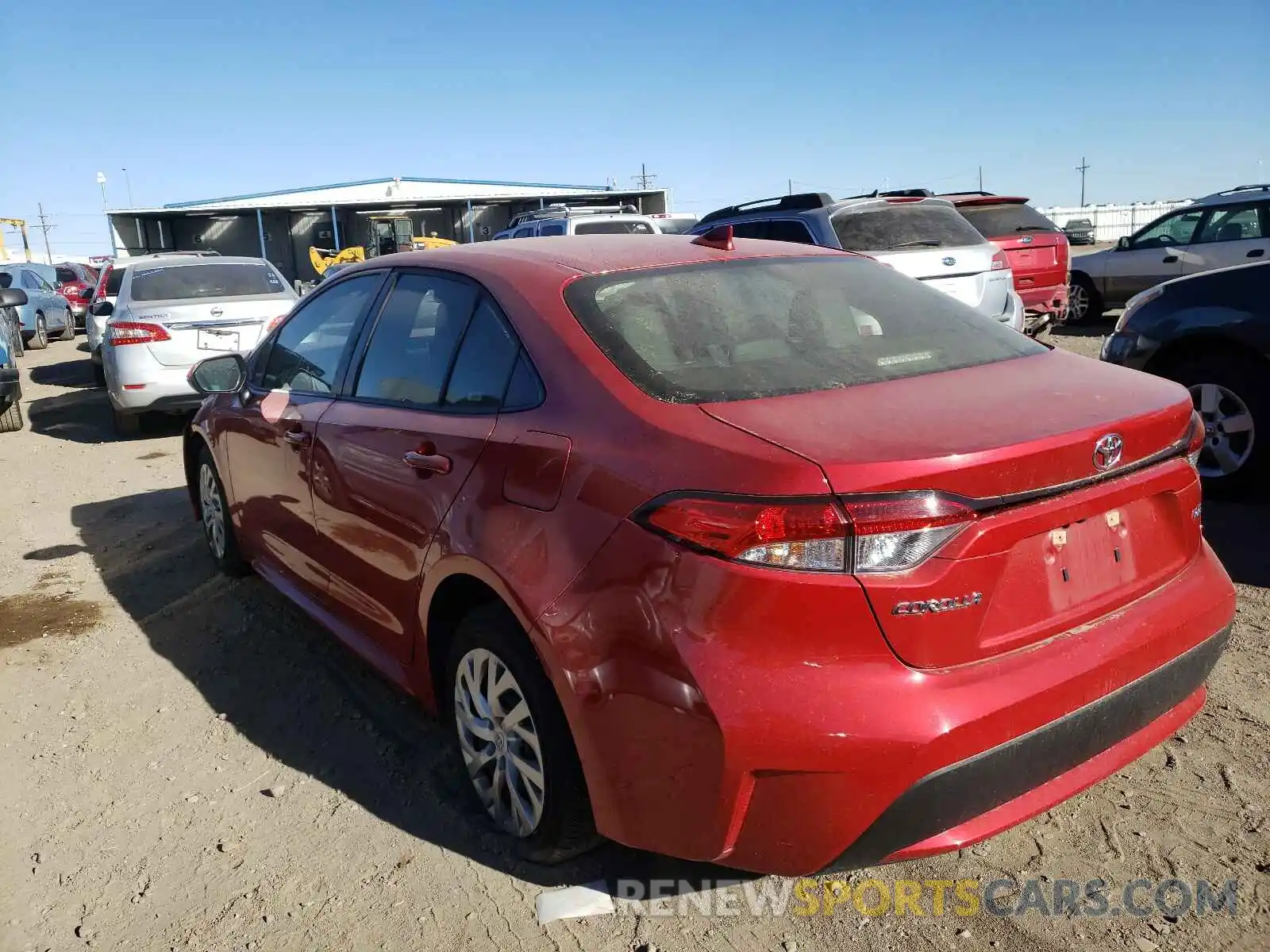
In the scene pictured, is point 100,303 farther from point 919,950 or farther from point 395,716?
point 919,950

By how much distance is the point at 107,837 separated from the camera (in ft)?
10.1

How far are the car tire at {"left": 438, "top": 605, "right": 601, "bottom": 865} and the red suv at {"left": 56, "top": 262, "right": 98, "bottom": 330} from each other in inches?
853

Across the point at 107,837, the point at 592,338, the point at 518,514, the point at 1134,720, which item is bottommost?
the point at 107,837

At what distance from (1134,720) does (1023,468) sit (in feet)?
2.43

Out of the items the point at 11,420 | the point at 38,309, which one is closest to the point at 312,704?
the point at 11,420

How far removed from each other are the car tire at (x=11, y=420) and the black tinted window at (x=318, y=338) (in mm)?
7369

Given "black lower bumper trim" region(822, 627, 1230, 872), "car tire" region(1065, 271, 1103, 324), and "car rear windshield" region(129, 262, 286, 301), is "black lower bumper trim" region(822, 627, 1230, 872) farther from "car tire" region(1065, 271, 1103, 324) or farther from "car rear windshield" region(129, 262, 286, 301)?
"car tire" region(1065, 271, 1103, 324)

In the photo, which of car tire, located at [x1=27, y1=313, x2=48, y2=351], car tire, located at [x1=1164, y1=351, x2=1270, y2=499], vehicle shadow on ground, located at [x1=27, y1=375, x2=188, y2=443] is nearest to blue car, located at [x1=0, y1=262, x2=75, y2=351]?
car tire, located at [x1=27, y1=313, x2=48, y2=351]

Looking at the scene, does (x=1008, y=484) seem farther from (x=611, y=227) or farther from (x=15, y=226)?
(x=15, y=226)

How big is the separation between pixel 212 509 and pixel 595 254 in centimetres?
315

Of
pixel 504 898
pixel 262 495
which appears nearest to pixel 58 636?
pixel 262 495

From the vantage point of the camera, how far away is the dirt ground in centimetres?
251

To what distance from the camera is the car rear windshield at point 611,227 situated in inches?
564

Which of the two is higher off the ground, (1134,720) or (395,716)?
(1134,720)
